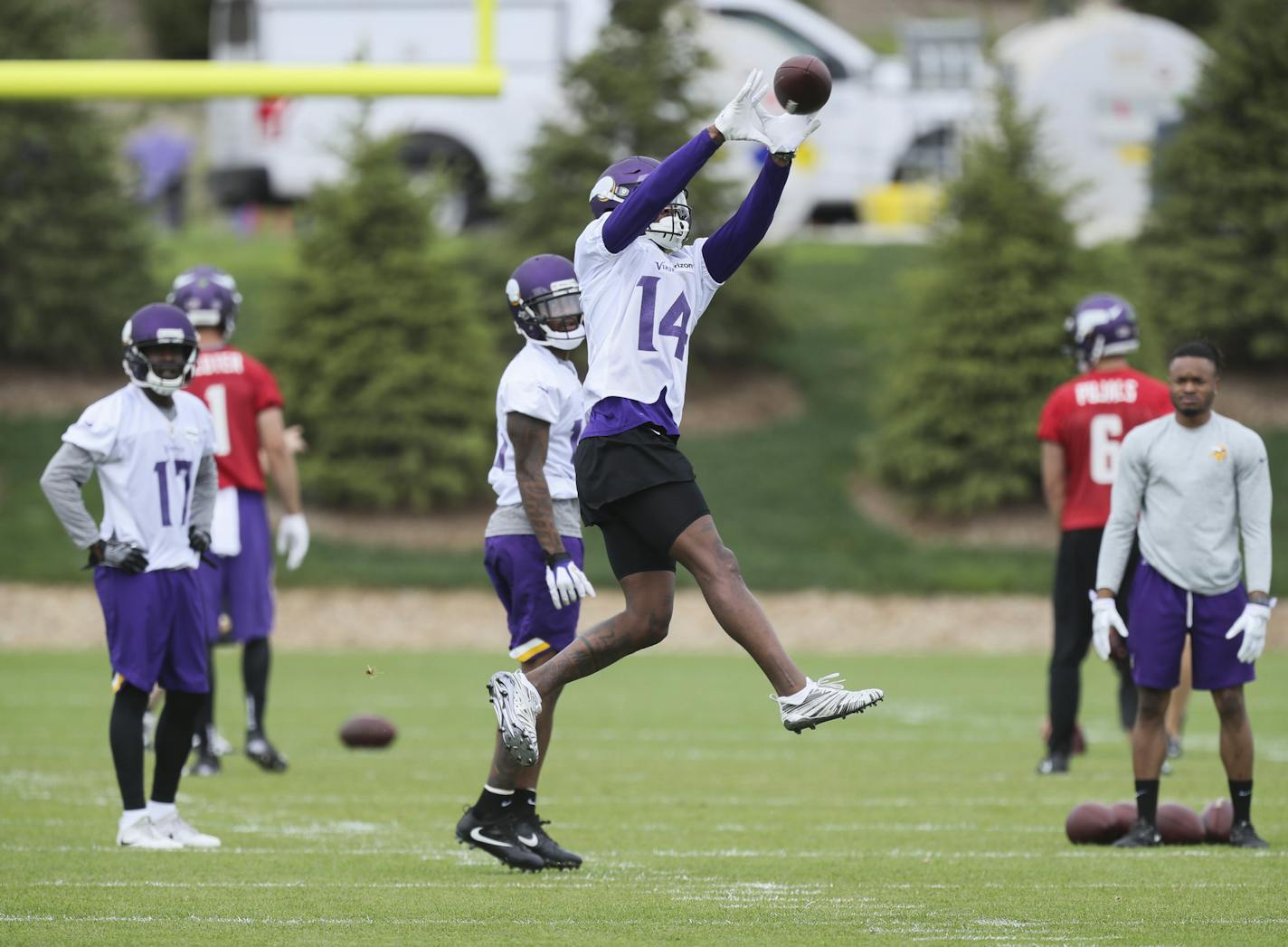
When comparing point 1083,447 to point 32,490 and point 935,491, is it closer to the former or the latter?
point 935,491

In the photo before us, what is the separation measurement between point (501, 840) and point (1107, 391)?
4808 mm

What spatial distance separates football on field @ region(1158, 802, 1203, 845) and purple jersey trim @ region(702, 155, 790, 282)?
2.85m

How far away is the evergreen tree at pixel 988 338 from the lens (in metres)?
22.1

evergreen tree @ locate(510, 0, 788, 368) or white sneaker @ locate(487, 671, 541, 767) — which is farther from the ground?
evergreen tree @ locate(510, 0, 788, 368)

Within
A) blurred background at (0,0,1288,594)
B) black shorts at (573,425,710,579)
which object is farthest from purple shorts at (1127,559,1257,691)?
blurred background at (0,0,1288,594)

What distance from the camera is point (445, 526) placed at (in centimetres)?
2247

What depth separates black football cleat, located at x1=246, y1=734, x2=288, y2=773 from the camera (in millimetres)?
10062

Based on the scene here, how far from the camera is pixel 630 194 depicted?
6.48 meters

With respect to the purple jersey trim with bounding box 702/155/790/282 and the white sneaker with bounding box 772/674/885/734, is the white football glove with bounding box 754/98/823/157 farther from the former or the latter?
the white sneaker with bounding box 772/674/885/734

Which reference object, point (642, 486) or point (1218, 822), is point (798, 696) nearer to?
point (642, 486)

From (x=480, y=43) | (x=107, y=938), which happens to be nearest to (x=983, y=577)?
(x=480, y=43)

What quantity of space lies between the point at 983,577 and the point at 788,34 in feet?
35.1

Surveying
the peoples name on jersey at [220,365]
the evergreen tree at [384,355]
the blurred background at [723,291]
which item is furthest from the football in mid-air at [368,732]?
the evergreen tree at [384,355]

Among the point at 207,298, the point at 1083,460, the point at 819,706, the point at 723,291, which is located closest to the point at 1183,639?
the point at 819,706
